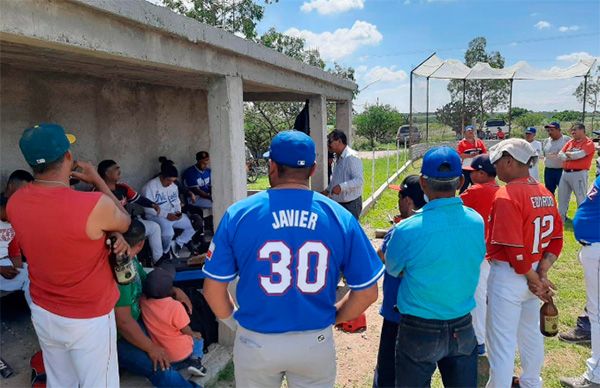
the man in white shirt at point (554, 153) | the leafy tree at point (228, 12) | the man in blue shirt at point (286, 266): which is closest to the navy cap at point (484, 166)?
the man in blue shirt at point (286, 266)

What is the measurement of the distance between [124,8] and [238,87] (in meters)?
1.59

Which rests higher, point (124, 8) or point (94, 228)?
point (124, 8)

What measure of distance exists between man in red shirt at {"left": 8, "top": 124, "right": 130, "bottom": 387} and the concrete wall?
2781 mm

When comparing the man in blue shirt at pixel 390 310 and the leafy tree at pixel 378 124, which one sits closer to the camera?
the man in blue shirt at pixel 390 310

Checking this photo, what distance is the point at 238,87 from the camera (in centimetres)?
416

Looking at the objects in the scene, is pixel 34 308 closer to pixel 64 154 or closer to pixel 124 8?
pixel 64 154

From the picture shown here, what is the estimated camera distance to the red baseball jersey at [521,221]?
2.81 meters

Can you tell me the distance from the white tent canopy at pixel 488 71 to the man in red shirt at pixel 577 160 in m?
12.5

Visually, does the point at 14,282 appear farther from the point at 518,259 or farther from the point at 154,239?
the point at 518,259

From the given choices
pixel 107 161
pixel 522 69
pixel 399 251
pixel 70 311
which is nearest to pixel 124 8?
pixel 70 311

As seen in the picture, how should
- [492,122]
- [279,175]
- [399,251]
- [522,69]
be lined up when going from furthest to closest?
[492,122] → [522,69] → [399,251] → [279,175]

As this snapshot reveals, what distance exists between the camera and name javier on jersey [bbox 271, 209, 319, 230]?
196 cm

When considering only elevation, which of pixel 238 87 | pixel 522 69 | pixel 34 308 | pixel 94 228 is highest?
pixel 522 69

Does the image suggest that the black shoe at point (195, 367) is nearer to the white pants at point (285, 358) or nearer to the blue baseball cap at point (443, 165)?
the white pants at point (285, 358)
